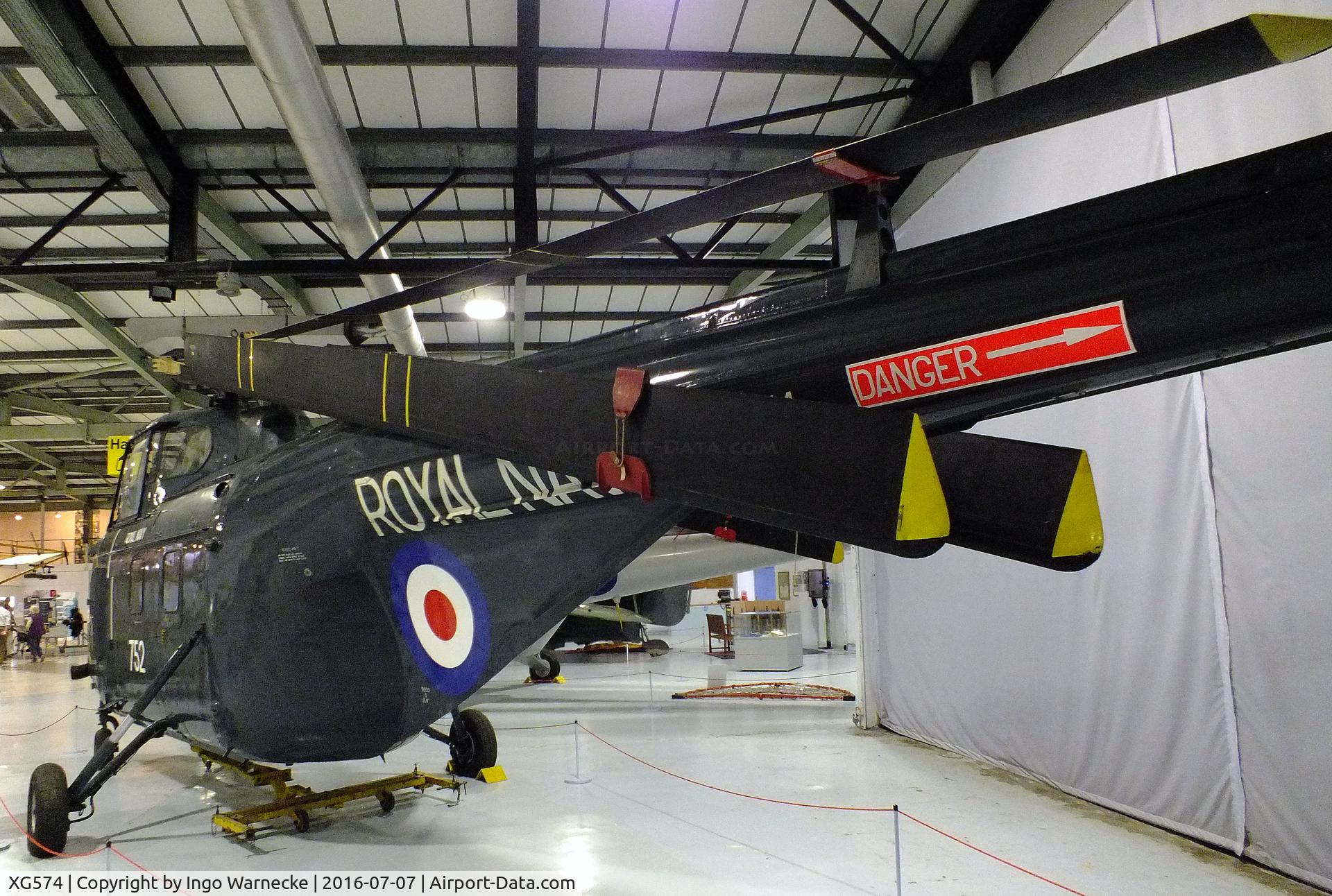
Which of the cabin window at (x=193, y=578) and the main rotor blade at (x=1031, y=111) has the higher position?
the main rotor blade at (x=1031, y=111)

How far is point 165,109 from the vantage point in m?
7.79

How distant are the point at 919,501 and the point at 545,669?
12944 mm

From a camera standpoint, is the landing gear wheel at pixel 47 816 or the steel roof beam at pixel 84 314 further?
the steel roof beam at pixel 84 314

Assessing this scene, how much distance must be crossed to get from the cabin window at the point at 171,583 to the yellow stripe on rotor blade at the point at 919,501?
4648mm

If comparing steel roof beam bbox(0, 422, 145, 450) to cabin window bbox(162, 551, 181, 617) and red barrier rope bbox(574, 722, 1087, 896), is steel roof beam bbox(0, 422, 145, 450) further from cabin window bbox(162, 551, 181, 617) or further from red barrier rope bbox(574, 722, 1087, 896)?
red barrier rope bbox(574, 722, 1087, 896)

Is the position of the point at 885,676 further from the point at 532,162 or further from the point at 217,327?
the point at 217,327

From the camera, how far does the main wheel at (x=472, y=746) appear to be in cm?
674

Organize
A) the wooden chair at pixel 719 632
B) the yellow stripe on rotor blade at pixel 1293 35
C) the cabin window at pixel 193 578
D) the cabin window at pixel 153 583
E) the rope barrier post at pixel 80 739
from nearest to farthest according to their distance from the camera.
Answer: the yellow stripe on rotor blade at pixel 1293 35
the cabin window at pixel 193 578
the cabin window at pixel 153 583
the rope barrier post at pixel 80 739
the wooden chair at pixel 719 632

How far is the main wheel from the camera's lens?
6.74m

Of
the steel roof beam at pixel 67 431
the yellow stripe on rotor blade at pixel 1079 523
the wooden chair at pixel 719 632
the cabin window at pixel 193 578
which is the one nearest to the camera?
the yellow stripe on rotor blade at pixel 1079 523

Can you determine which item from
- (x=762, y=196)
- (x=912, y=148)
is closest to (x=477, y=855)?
(x=762, y=196)

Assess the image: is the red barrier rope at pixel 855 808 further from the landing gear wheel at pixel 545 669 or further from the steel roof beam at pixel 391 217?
the steel roof beam at pixel 391 217

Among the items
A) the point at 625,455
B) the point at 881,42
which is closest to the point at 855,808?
the point at 625,455

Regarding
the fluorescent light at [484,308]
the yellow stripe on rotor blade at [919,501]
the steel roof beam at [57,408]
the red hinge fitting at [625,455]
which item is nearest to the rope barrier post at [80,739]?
the fluorescent light at [484,308]
